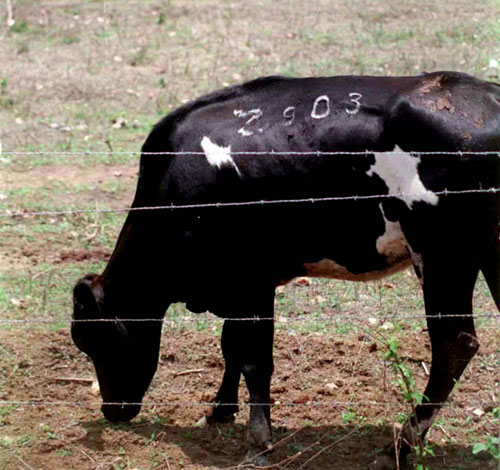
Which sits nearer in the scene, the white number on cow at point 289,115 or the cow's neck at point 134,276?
the white number on cow at point 289,115

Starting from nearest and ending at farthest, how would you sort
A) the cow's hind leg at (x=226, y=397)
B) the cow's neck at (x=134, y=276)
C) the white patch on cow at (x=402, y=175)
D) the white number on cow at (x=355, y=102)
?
the white patch on cow at (x=402, y=175) → the white number on cow at (x=355, y=102) → the cow's neck at (x=134, y=276) → the cow's hind leg at (x=226, y=397)

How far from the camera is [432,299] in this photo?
5.27 metres

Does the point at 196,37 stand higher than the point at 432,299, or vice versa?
the point at 432,299

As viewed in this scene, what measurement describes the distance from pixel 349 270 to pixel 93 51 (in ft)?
28.2

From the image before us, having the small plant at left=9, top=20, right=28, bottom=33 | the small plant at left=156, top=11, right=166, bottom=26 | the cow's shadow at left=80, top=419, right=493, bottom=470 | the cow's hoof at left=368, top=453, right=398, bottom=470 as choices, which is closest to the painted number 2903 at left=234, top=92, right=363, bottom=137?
the cow's shadow at left=80, top=419, right=493, bottom=470

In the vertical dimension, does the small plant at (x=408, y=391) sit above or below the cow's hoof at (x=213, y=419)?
above

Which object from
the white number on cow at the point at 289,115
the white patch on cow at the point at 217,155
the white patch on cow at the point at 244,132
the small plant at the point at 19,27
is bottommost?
the small plant at the point at 19,27

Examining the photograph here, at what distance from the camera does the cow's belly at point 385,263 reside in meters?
5.34

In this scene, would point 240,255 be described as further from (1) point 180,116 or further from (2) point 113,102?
(2) point 113,102

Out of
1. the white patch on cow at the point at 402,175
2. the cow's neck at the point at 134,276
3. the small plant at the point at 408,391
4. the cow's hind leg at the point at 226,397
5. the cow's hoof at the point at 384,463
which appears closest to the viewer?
the small plant at the point at 408,391

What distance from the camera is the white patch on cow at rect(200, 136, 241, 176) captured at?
5.55m

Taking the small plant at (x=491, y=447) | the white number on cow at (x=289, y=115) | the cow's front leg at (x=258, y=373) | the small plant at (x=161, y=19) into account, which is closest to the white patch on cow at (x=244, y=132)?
the white number on cow at (x=289, y=115)

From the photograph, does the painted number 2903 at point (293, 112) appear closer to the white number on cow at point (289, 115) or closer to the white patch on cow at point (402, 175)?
the white number on cow at point (289, 115)

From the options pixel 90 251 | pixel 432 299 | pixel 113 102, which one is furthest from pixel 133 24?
pixel 432 299
